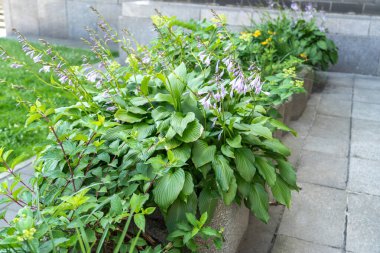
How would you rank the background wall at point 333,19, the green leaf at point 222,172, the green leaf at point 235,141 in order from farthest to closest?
the background wall at point 333,19, the green leaf at point 235,141, the green leaf at point 222,172

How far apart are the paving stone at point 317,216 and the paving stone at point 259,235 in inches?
2.1

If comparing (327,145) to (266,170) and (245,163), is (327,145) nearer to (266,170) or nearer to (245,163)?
(266,170)

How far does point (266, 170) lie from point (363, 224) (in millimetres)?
1008

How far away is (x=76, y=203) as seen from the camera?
1.71 m

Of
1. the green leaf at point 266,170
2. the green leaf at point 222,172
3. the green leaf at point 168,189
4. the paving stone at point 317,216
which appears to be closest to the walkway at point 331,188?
the paving stone at point 317,216

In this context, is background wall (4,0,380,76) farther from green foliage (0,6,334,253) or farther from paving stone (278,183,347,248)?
green foliage (0,6,334,253)

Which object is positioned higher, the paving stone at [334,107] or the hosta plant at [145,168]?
the hosta plant at [145,168]

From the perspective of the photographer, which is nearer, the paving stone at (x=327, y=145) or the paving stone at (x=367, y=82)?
the paving stone at (x=327, y=145)

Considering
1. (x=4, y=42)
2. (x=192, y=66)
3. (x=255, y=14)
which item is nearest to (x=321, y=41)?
(x=255, y=14)

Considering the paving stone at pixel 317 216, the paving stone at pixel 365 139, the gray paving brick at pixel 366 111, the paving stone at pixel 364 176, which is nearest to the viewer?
the paving stone at pixel 317 216

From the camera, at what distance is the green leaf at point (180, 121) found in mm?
2180

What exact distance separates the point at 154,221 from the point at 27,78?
4712 mm

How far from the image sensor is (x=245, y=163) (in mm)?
2287

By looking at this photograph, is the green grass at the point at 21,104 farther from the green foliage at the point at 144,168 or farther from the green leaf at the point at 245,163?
Result: the green leaf at the point at 245,163
